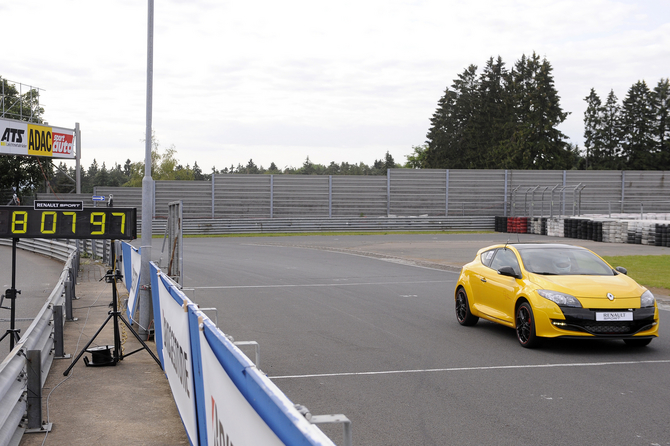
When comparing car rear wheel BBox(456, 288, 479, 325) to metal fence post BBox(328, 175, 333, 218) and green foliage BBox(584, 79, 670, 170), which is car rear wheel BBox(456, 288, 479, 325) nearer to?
metal fence post BBox(328, 175, 333, 218)

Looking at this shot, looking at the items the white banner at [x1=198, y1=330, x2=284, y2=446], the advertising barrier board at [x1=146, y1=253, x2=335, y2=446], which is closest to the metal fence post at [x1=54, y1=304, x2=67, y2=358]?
the advertising barrier board at [x1=146, y1=253, x2=335, y2=446]

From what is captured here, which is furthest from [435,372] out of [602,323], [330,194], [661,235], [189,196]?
[330,194]

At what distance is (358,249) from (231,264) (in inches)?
343

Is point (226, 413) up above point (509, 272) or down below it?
below

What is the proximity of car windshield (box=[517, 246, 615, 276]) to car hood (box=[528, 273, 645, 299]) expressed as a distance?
0.29m

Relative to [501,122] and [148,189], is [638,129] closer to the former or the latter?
[501,122]

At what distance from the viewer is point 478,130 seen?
92.2 m

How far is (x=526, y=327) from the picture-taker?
384 inches

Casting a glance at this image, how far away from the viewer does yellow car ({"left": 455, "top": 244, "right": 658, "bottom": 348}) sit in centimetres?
920

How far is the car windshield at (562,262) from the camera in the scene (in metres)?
10.3

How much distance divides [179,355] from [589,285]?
601 centimetres

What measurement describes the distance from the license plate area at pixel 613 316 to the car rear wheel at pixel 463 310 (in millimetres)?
2756

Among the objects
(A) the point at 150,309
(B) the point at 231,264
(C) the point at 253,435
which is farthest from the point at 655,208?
(C) the point at 253,435

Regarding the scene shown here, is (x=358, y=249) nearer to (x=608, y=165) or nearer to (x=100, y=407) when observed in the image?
(x=100, y=407)
